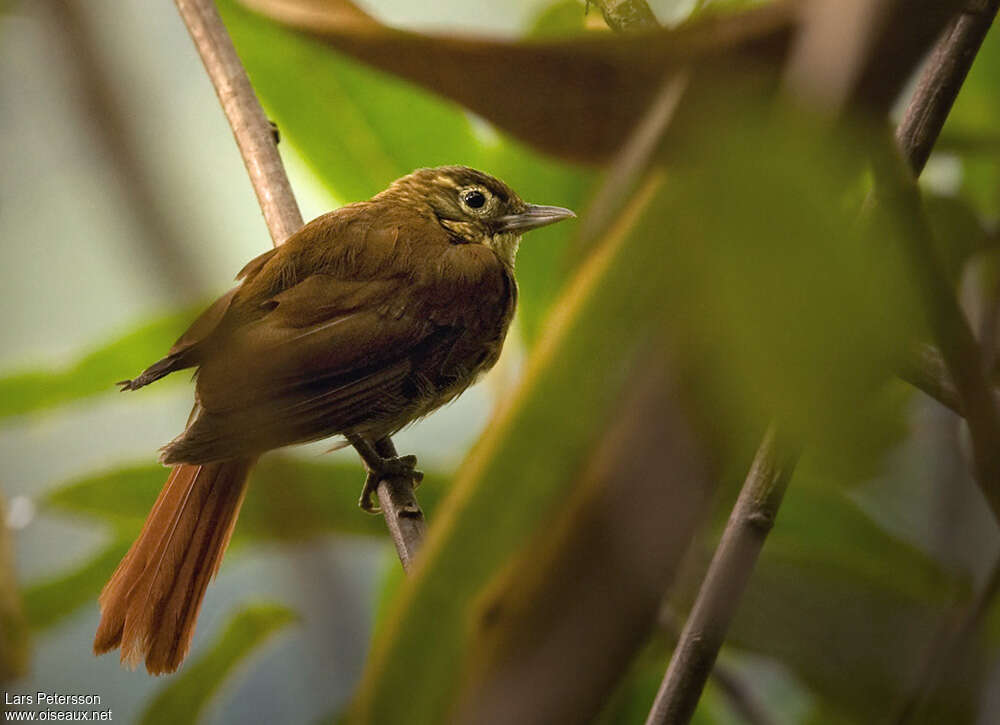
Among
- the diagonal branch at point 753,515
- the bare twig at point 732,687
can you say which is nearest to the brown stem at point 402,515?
the bare twig at point 732,687

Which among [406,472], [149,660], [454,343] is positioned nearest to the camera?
[149,660]

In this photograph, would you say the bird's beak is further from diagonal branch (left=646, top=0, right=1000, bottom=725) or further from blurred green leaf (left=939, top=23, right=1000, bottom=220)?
diagonal branch (left=646, top=0, right=1000, bottom=725)

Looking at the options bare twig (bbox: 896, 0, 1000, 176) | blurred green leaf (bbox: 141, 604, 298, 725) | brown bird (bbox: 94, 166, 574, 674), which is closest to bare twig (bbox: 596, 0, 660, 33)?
bare twig (bbox: 896, 0, 1000, 176)

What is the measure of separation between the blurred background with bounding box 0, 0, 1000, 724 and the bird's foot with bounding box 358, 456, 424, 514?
35 mm

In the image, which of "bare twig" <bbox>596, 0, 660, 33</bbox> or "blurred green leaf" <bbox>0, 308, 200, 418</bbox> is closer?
"bare twig" <bbox>596, 0, 660, 33</bbox>

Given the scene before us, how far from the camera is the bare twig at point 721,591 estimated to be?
0.65 metres

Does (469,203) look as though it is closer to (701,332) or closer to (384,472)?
(384,472)

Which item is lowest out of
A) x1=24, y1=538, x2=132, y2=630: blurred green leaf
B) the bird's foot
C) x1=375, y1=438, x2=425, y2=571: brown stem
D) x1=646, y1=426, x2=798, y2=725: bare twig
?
x1=24, y1=538, x2=132, y2=630: blurred green leaf

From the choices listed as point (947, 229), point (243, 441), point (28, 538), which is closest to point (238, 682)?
point (28, 538)

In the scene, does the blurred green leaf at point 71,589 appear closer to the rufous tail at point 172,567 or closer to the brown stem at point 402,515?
the rufous tail at point 172,567

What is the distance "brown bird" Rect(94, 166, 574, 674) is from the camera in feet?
3.68

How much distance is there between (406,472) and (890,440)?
105 centimetres

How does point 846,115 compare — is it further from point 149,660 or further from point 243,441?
point 149,660

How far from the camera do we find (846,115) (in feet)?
1.08
